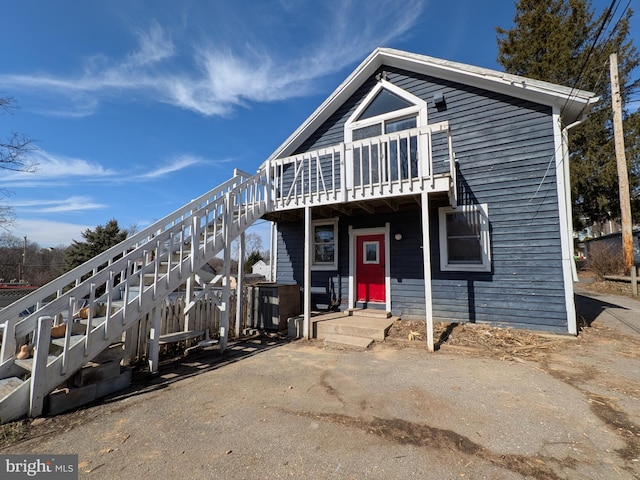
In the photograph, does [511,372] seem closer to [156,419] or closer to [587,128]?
[156,419]

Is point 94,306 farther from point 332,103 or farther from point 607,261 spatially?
point 607,261

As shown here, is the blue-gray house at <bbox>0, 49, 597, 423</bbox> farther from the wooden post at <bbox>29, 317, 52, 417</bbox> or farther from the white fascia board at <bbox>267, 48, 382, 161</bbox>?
the wooden post at <bbox>29, 317, 52, 417</bbox>

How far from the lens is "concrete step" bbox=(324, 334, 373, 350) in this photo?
5492 mm

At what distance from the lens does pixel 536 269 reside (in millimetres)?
5738

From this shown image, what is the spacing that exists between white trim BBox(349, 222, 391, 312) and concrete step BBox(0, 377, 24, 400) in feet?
19.3

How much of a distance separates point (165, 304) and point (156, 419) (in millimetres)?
2599

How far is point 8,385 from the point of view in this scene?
296cm

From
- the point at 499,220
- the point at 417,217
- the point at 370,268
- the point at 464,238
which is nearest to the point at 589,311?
the point at 499,220

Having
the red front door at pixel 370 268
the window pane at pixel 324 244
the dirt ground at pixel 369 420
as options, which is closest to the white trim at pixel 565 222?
the dirt ground at pixel 369 420

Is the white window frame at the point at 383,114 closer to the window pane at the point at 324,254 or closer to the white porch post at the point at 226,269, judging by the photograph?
the window pane at the point at 324,254

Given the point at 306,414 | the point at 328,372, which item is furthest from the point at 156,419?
the point at 328,372

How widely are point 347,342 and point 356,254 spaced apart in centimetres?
268

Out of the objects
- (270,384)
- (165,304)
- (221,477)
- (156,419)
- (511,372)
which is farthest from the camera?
(165,304)

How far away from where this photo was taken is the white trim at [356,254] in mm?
7093
